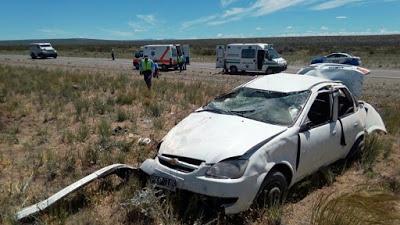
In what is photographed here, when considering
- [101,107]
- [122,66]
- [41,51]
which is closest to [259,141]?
[101,107]

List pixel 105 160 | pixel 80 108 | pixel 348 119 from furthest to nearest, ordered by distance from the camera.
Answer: pixel 80 108, pixel 105 160, pixel 348 119

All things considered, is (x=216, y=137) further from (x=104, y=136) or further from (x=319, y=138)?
(x=104, y=136)

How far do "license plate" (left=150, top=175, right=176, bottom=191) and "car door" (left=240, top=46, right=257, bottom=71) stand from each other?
87.7 ft

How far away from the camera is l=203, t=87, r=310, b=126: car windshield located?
19.3 ft

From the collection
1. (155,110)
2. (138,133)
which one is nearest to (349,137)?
(138,133)

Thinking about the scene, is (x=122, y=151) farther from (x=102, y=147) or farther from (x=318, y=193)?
(x=318, y=193)

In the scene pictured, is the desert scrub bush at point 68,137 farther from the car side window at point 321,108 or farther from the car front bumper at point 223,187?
→ the car side window at point 321,108

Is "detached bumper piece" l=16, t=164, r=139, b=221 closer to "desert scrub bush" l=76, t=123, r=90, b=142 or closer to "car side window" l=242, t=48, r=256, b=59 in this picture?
"desert scrub bush" l=76, t=123, r=90, b=142

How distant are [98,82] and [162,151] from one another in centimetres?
1481

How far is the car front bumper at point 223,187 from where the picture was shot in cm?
473

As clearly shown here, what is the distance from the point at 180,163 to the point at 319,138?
2.08 metres

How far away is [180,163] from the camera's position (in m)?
5.09

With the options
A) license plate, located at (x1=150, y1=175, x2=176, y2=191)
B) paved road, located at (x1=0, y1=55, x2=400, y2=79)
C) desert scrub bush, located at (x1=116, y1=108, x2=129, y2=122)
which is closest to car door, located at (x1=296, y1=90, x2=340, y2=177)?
license plate, located at (x1=150, y1=175, x2=176, y2=191)

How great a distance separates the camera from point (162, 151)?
5.43 m
